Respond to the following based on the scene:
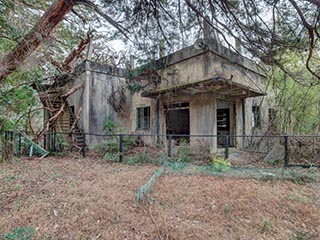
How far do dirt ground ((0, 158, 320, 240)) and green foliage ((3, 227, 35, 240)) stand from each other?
0.08m

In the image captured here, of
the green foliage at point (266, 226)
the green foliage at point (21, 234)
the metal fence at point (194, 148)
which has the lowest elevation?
the green foliage at point (266, 226)

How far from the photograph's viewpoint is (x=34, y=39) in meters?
2.95

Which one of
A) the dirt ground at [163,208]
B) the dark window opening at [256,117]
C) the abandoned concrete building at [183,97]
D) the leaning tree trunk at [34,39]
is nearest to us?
the dirt ground at [163,208]

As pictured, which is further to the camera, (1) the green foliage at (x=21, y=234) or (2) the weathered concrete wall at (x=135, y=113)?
(2) the weathered concrete wall at (x=135, y=113)

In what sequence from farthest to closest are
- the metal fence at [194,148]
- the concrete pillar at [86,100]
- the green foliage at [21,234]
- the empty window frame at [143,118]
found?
the empty window frame at [143,118] → the concrete pillar at [86,100] → the metal fence at [194,148] → the green foliage at [21,234]

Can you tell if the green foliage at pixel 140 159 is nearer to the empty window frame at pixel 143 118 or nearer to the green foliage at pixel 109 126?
the green foliage at pixel 109 126

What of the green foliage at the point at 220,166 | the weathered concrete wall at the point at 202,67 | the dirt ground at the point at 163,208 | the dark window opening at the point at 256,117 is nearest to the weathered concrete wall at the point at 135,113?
the weathered concrete wall at the point at 202,67

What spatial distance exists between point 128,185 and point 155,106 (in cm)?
563

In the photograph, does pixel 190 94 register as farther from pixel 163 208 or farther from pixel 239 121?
pixel 163 208

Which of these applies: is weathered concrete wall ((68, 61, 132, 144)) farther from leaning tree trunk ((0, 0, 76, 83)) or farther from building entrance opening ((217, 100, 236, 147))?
leaning tree trunk ((0, 0, 76, 83))

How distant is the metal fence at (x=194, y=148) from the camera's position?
5.76 meters

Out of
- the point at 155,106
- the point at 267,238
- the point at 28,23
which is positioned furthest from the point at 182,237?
the point at 155,106

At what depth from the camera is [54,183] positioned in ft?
13.5

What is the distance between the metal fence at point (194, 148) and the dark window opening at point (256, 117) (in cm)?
110
